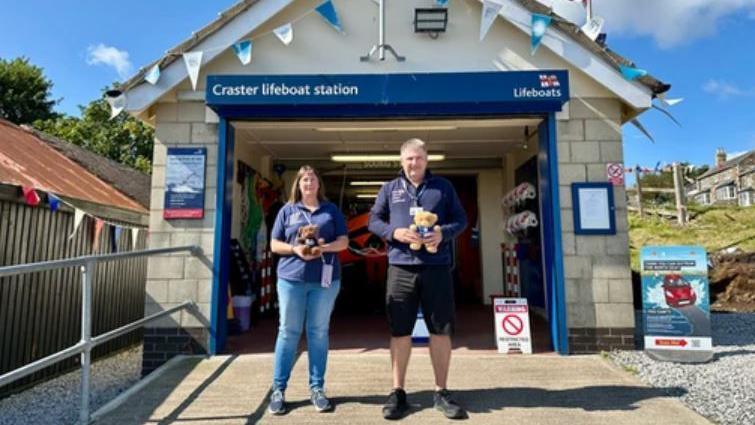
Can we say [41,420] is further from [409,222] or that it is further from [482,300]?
[482,300]

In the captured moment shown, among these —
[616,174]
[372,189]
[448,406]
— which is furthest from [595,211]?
[372,189]

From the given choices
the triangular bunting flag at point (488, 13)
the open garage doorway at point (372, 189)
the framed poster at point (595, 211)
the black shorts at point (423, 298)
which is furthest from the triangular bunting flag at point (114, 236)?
the framed poster at point (595, 211)

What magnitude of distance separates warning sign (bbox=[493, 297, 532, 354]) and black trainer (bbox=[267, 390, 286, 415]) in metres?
2.28

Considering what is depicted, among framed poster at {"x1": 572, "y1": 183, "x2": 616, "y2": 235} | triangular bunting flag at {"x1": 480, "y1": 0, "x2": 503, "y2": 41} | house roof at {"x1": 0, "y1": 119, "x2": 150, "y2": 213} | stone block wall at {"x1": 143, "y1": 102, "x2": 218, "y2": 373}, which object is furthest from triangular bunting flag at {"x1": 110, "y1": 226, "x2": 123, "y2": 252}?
framed poster at {"x1": 572, "y1": 183, "x2": 616, "y2": 235}

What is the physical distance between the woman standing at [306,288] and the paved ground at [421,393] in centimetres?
25

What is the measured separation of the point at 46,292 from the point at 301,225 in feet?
11.8

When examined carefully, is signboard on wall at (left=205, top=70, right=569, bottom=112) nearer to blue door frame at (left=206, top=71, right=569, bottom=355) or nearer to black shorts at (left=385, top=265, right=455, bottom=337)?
blue door frame at (left=206, top=71, right=569, bottom=355)

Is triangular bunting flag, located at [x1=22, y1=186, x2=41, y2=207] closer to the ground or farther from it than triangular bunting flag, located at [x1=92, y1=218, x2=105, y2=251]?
farther from it

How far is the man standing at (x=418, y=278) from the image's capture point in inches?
112

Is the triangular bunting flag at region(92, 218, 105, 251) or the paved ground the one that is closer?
the paved ground

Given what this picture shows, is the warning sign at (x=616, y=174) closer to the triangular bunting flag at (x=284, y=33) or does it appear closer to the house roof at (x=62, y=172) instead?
the triangular bunting flag at (x=284, y=33)

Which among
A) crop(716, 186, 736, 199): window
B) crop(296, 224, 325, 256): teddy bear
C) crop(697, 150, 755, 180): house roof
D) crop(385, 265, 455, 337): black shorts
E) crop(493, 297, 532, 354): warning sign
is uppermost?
crop(697, 150, 755, 180): house roof

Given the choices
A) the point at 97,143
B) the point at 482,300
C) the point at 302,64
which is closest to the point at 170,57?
the point at 302,64

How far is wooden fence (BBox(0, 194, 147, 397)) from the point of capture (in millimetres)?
4277
